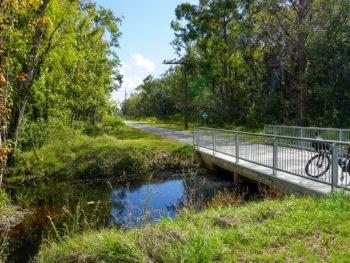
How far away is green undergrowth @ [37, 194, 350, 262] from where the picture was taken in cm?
562

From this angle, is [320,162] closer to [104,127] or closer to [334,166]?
[334,166]

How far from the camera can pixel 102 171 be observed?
18.0m

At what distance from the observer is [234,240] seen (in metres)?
6.12

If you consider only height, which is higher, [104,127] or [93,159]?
[104,127]

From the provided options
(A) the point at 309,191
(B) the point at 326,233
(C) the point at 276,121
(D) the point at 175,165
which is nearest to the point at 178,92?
(C) the point at 276,121

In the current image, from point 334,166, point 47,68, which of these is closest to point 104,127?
point 47,68

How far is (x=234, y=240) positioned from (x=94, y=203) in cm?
803

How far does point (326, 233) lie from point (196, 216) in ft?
7.65

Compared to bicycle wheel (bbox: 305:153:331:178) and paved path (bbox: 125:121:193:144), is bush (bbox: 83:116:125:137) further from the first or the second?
bicycle wheel (bbox: 305:153:331:178)

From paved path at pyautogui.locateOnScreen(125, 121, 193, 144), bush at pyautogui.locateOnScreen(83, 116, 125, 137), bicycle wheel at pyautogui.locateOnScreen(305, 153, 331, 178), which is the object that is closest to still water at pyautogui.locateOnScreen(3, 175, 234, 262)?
bicycle wheel at pyautogui.locateOnScreen(305, 153, 331, 178)

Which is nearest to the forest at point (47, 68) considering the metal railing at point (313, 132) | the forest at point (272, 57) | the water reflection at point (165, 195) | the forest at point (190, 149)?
the forest at point (190, 149)

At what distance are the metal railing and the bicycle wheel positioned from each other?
3.79 m

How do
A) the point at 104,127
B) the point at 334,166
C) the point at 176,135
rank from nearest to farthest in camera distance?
1. the point at 334,166
2. the point at 176,135
3. the point at 104,127

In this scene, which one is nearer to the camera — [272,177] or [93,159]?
[272,177]
